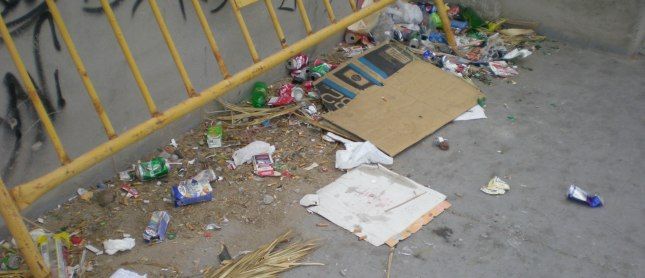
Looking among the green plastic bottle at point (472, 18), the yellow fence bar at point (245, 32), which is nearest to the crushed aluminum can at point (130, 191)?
the yellow fence bar at point (245, 32)

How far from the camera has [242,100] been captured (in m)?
4.37

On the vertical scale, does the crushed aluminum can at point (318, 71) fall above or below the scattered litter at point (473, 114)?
above

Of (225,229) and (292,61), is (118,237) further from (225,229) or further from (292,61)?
(292,61)

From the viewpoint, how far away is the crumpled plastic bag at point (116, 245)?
121 inches

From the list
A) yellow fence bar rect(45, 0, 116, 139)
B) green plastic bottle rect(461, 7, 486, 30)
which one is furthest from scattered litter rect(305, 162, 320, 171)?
green plastic bottle rect(461, 7, 486, 30)

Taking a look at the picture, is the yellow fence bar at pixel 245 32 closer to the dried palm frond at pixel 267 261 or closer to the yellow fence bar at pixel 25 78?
the dried palm frond at pixel 267 261

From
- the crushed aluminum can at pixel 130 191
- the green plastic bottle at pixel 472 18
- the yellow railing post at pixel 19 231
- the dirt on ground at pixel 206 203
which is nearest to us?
the yellow railing post at pixel 19 231

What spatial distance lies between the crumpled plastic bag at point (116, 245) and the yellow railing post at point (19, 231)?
0.52 metres

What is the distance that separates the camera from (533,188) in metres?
3.56

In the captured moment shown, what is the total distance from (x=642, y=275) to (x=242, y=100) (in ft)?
9.19

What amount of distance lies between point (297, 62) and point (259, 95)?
517mm

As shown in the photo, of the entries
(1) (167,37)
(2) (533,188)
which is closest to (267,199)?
(1) (167,37)

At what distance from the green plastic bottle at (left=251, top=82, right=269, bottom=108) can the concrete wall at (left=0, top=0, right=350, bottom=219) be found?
139mm

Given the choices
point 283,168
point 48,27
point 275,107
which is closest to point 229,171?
point 283,168
